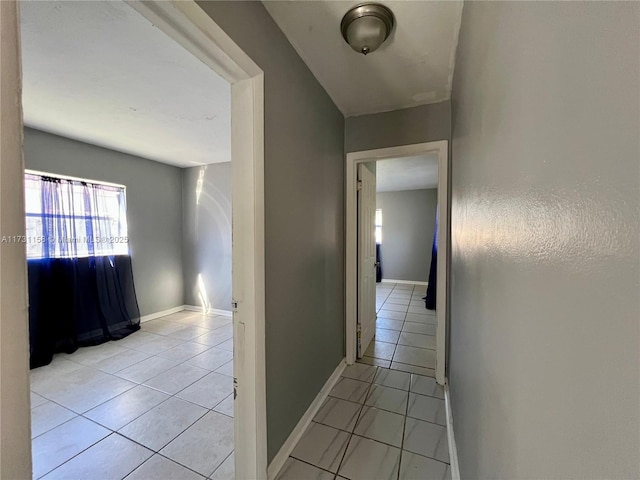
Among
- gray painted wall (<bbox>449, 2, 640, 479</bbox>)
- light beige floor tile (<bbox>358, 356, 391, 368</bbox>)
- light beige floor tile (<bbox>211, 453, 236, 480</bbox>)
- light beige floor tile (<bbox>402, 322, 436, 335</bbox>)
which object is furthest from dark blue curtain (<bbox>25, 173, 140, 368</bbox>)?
light beige floor tile (<bbox>402, 322, 436, 335</bbox>)

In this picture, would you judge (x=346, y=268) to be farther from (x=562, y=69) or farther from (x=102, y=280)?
(x=102, y=280)

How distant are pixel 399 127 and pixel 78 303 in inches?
161

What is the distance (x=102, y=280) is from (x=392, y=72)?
4014 mm

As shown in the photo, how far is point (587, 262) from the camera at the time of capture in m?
0.31

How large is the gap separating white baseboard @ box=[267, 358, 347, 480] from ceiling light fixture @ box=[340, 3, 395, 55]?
2294 mm

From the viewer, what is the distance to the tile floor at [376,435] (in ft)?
4.63

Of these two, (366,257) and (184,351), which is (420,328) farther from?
(184,351)

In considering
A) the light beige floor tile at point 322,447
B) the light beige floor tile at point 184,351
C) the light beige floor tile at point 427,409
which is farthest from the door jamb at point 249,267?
the light beige floor tile at point 184,351

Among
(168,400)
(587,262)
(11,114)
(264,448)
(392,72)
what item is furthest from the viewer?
(168,400)

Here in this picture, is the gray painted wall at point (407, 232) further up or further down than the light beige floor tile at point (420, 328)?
further up

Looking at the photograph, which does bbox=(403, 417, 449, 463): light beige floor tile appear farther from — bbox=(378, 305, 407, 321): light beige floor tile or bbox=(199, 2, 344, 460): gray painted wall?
bbox=(378, 305, 407, 321): light beige floor tile

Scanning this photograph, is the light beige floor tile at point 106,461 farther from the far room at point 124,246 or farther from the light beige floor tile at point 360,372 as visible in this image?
the light beige floor tile at point 360,372

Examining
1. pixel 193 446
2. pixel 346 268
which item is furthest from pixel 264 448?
pixel 346 268

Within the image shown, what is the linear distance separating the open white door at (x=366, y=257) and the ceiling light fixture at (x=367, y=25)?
1.19m
